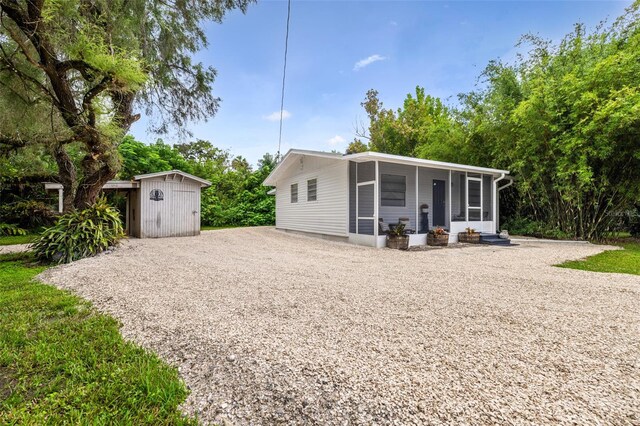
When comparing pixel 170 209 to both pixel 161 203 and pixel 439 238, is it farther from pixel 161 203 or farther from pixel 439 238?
pixel 439 238

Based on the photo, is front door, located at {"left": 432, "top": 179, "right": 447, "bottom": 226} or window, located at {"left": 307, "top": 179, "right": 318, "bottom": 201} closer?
front door, located at {"left": 432, "top": 179, "right": 447, "bottom": 226}

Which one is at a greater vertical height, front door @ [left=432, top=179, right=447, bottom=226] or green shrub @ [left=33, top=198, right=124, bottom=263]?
front door @ [left=432, top=179, right=447, bottom=226]

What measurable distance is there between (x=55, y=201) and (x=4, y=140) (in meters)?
6.47

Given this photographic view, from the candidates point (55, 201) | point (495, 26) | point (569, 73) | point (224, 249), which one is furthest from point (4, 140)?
point (569, 73)

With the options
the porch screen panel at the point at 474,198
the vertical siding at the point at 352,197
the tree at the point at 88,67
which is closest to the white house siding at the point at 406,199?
the vertical siding at the point at 352,197

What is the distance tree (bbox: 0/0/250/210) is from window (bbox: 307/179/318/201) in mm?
5449

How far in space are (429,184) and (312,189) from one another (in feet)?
14.0

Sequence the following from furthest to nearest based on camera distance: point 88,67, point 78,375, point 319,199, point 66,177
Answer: point 319,199 → point 66,177 → point 88,67 → point 78,375

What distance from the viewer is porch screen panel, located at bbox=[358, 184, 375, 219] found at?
935 cm

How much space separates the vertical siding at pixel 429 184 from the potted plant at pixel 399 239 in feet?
7.94

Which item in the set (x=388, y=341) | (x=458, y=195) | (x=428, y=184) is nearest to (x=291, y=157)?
(x=428, y=184)

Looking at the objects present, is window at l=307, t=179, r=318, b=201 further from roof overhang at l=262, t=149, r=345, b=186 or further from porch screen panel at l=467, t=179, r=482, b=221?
porch screen panel at l=467, t=179, r=482, b=221

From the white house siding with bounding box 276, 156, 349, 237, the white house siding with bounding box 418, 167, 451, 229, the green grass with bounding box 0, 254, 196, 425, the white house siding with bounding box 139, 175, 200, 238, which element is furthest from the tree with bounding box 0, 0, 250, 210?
the white house siding with bounding box 418, 167, 451, 229

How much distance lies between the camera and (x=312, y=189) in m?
11.3
